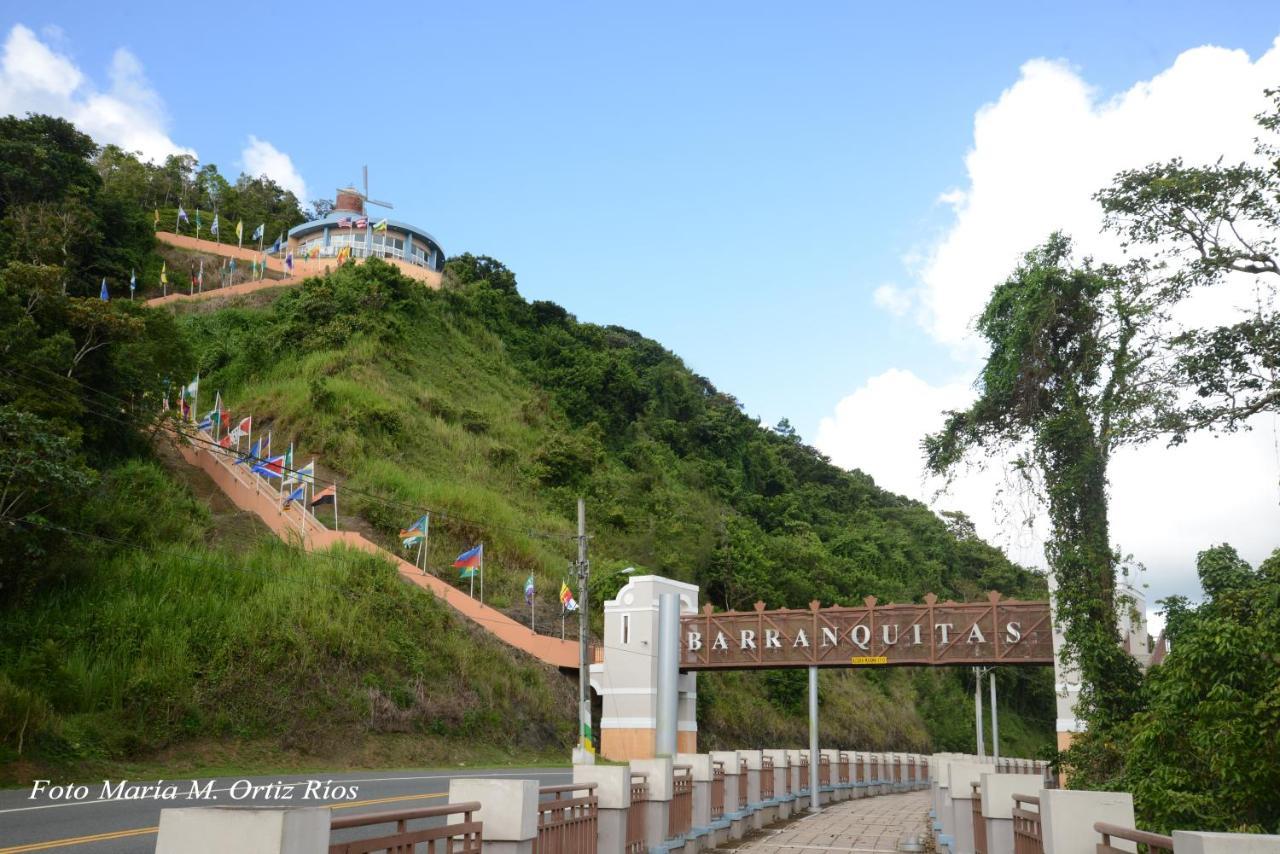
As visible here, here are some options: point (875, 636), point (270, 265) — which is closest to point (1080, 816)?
point (875, 636)

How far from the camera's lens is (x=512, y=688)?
94.9 ft

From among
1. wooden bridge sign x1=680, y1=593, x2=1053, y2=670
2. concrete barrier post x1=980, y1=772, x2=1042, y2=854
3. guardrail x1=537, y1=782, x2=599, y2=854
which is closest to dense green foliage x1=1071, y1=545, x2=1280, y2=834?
concrete barrier post x1=980, y1=772, x2=1042, y2=854

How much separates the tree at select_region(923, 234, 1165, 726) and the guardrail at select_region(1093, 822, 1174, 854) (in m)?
12.7

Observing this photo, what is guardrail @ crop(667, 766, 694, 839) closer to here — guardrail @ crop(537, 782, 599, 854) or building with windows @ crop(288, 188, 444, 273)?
guardrail @ crop(537, 782, 599, 854)

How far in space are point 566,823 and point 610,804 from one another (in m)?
1.29

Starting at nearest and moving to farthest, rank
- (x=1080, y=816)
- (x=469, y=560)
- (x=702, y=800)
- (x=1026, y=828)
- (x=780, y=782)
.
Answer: (x=1080, y=816) < (x=1026, y=828) < (x=702, y=800) < (x=780, y=782) < (x=469, y=560)

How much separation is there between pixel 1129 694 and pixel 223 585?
19869 millimetres

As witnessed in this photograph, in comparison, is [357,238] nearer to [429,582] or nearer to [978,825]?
[429,582]

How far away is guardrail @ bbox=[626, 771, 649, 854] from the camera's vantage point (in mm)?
10383

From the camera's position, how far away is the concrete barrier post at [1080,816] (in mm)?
6202

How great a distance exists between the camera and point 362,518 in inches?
1383

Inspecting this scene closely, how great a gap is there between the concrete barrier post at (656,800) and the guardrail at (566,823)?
5.87ft

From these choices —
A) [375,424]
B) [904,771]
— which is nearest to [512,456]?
[375,424]

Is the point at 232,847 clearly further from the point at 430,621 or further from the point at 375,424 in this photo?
the point at 375,424
